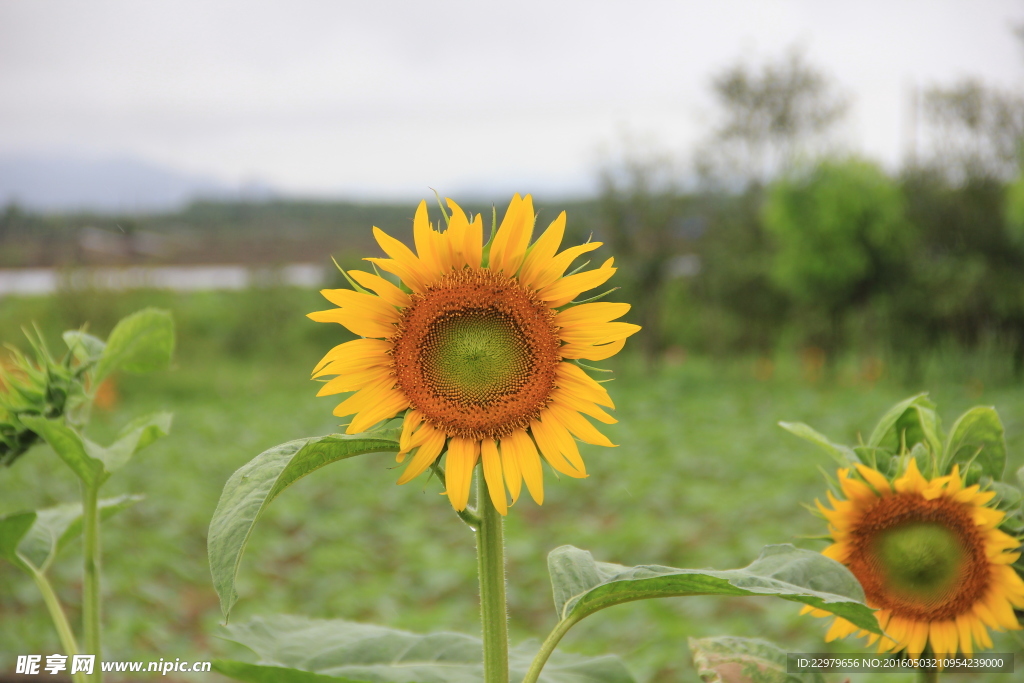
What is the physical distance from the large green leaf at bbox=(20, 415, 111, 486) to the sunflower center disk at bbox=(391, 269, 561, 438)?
11.8 inches

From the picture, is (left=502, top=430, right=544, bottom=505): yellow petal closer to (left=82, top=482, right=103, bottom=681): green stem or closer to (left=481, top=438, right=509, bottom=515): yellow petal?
(left=481, top=438, right=509, bottom=515): yellow petal

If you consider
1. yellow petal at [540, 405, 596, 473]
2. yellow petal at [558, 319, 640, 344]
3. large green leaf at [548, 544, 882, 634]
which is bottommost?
large green leaf at [548, 544, 882, 634]

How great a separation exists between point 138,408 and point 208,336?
14.5 ft

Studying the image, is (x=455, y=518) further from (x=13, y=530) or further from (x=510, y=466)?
(x=510, y=466)

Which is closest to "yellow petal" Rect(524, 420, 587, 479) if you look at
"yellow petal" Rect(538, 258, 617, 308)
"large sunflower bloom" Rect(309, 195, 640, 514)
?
"large sunflower bloom" Rect(309, 195, 640, 514)

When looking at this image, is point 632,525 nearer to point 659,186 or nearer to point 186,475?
point 186,475

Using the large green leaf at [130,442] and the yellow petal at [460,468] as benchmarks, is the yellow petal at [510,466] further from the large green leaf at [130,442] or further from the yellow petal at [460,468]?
the large green leaf at [130,442]

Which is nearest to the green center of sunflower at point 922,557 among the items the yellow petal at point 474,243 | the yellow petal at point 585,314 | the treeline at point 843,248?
the yellow petal at point 585,314

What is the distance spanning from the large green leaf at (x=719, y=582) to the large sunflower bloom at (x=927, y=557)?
3.7 inches

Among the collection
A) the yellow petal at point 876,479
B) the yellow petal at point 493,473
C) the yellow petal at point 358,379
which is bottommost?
the yellow petal at point 876,479

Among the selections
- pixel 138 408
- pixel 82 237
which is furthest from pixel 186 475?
pixel 82 237

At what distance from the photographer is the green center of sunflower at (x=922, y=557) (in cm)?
81

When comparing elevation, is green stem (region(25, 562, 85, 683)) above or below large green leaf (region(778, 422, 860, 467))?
below

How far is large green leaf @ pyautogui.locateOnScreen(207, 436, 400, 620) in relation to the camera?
560mm
